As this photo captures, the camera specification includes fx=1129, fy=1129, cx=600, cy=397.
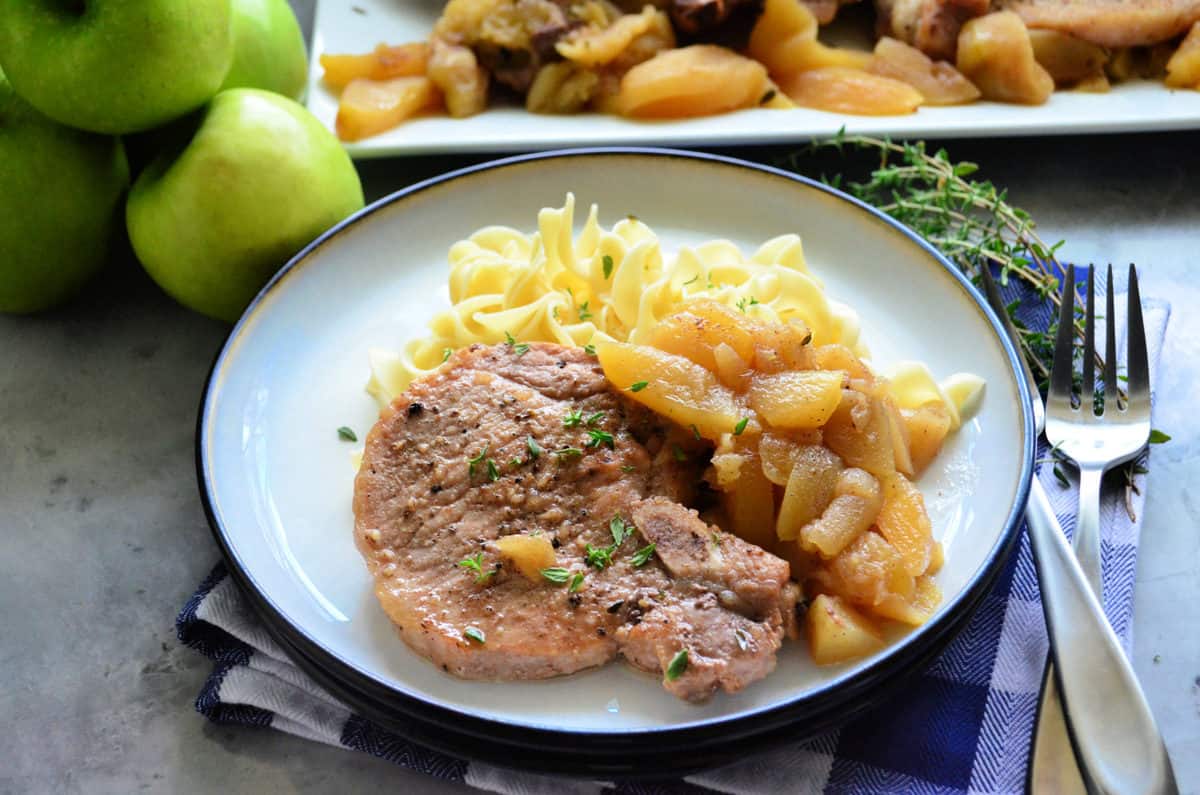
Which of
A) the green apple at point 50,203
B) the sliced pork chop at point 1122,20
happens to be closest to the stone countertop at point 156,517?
the green apple at point 50,203

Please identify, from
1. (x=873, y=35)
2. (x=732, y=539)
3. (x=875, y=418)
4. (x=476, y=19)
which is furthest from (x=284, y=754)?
(x=873, y=35)

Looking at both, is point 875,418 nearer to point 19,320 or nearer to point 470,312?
point 470,312

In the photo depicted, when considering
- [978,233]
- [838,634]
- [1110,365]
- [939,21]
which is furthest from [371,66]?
[838,634]

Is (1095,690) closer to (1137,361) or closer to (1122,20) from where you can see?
(1137,361)

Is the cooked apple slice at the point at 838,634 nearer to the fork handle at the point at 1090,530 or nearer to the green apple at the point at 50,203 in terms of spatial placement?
the fork handle at the point at 1090,530

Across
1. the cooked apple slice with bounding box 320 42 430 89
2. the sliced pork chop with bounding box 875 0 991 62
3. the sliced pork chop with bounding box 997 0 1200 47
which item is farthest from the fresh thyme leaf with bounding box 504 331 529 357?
the sliced pork chop with bounding box 997 0 1200 47
